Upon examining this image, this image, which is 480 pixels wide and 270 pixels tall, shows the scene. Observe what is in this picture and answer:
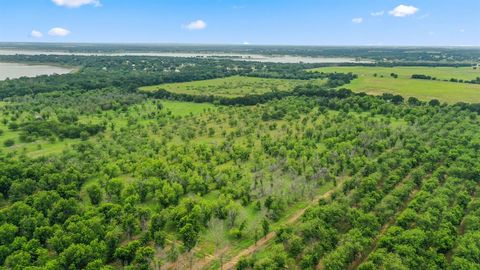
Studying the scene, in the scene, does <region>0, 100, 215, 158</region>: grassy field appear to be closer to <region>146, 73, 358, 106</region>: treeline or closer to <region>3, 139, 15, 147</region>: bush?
<region>3, 139, 15, 147</region>: bush

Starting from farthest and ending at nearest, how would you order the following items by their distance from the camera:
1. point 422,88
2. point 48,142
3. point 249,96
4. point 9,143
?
point 422,88 → point 249,96 → point 48,142 → point 9,143

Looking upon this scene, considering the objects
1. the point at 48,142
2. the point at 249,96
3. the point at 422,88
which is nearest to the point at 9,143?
the point at 48,142

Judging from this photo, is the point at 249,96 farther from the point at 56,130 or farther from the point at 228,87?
the point at 56,130

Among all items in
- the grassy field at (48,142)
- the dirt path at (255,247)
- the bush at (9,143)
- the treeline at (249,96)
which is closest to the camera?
the dirt path at (255,247)

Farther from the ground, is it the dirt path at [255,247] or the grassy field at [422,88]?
the grassy field at [422,88]

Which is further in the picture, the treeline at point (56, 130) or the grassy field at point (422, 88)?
the grassy field at point (422, 88)

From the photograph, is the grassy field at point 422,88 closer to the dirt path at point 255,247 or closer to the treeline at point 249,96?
the treeline at point 249,96

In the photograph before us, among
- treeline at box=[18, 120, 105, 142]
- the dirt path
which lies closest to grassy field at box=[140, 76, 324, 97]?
treeline at box=[18, 120, 105, 142]

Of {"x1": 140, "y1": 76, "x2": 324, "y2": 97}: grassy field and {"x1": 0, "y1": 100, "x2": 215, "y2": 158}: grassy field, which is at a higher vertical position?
{"x1": 140, "y1": 76, "x2": 324, "y2": 97}: grassy field

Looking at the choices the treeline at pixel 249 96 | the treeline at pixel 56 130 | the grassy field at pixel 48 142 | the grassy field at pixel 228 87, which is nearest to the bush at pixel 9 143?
the grassy field at pixel 48 142

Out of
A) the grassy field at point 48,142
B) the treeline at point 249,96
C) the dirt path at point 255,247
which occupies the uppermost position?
the treeline at point 249,96

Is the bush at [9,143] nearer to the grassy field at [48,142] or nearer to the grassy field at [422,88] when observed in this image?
the grassy field at [48,142]

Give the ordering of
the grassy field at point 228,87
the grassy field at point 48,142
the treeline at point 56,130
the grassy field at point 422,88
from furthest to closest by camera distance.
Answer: the grassy field at point 228,87
the grassy field at point 422,88
the treeline at point 56,130
the grassy field at point 48,142
